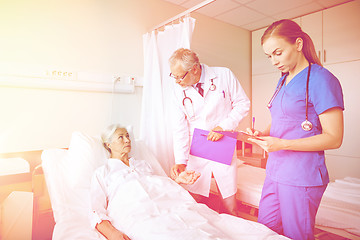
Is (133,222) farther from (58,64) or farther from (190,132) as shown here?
(58,64)

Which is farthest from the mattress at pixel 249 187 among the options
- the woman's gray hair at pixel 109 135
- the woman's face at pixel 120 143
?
the woman's gray hair at pixel 109 135

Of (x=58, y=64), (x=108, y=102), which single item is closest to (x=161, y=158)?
(x=108, y=102)

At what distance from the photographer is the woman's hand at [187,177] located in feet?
5.11

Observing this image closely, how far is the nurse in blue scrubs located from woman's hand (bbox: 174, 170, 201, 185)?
52cm

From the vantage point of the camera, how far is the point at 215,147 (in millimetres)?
1606

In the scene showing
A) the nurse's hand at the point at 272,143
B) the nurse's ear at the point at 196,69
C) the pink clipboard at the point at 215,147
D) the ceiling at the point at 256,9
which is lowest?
the pink clipboard at the point at 215,147

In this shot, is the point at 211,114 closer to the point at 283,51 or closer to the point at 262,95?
the point at 283,51

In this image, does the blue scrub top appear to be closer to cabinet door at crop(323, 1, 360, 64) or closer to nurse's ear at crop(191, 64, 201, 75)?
nurse's ear at crop(191, 64, 201, 75)

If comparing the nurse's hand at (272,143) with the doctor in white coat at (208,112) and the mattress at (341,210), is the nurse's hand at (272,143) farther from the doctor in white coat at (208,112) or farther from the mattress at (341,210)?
the mattress at (341,210)

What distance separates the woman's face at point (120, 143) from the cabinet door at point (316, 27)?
2.64 m

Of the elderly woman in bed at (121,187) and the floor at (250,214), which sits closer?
the elderly woman in bed at (121,187)

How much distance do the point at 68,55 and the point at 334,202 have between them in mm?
2513

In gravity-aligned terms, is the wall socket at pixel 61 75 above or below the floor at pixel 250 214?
above

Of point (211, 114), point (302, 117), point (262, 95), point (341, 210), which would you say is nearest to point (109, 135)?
point (211, 114)
